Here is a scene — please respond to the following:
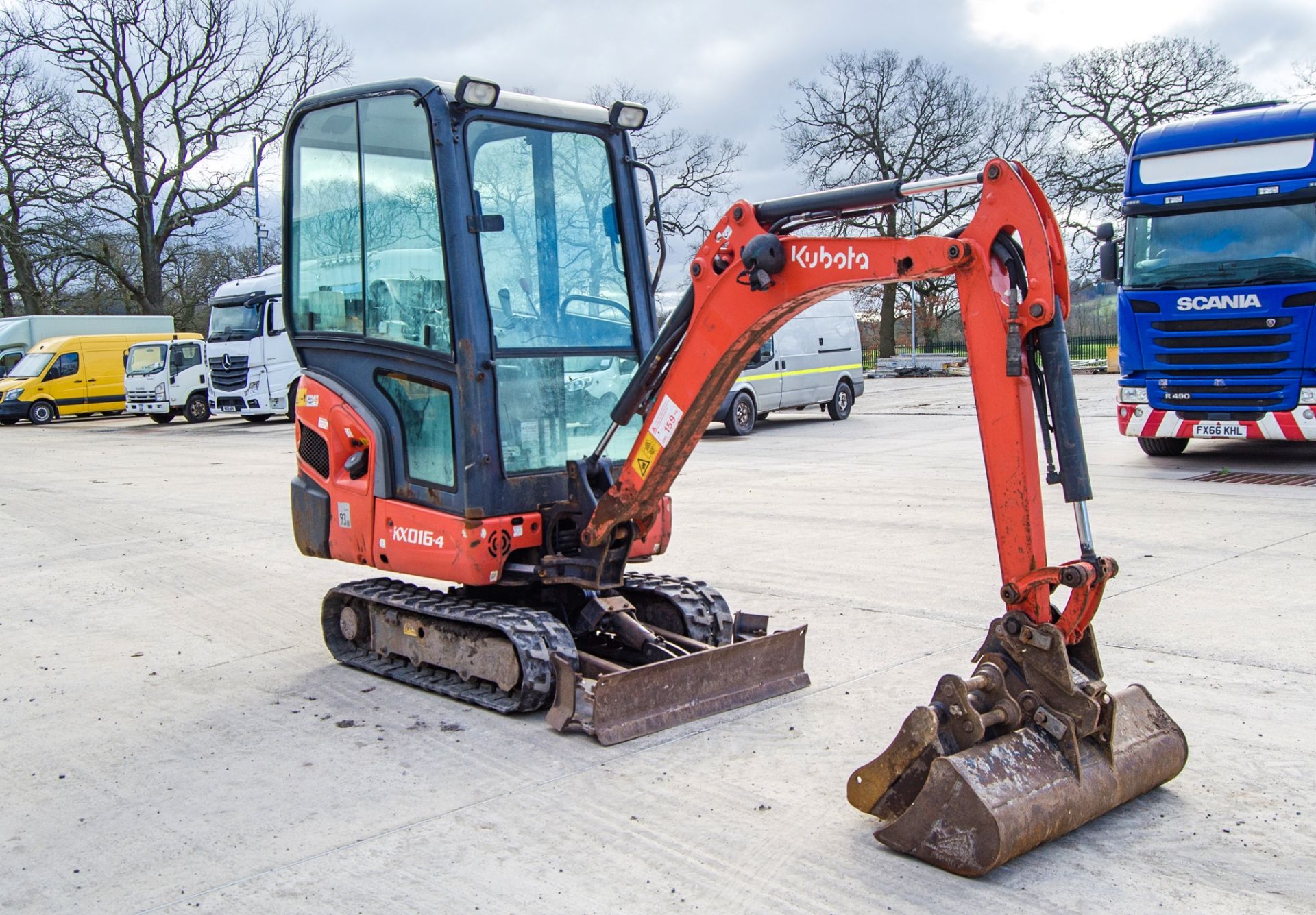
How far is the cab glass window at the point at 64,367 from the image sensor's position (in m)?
32.2

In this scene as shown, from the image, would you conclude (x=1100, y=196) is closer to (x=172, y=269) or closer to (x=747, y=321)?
(x=172, y=269)

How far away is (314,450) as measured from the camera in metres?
6.64

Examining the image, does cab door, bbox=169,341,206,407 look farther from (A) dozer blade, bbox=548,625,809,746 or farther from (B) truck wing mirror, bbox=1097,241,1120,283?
(A) dozer blade, bbox=548,625,809,746

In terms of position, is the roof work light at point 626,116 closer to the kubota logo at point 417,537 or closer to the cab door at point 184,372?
the kubota logo at point 417,537

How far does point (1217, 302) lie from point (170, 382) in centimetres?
2417

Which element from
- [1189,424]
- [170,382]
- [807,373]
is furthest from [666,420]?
[170,382]

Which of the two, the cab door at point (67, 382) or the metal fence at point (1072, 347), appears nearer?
the cab door at point (67, 382)

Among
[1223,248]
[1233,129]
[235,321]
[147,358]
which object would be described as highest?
[1233,129]

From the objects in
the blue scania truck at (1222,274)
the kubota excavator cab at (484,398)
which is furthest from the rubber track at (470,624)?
the blue scania truck at (1222,274)

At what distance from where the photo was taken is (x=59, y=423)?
32.0 meters

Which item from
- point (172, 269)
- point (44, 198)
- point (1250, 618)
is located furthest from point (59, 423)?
point (1250, 618)

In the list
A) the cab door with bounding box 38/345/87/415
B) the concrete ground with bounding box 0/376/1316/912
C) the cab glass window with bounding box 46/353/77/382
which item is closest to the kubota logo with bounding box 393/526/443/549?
the concrete ground with bounding box 0/376/1316/912

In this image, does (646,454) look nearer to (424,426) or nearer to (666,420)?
(666,420)

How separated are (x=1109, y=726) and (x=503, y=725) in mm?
2613
